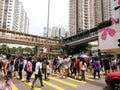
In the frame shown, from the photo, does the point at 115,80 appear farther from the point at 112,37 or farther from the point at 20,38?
the point at 20,38

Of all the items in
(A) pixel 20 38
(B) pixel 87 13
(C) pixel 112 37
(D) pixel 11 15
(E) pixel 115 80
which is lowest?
(E) pixel 115 80

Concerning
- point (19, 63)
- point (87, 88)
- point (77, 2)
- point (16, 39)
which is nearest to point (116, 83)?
point (87, 88)

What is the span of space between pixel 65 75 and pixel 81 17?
368 feet

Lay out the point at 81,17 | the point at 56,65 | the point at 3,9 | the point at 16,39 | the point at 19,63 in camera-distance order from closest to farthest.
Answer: the point at 19,63 → the point at 56,65 → the point at 16,39 → the point at 81,17 → the point at 3,9

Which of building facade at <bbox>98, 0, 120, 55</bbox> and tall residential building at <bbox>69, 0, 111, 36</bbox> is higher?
tall residential building at <bbox>69, 0, 111, 36</bbox>

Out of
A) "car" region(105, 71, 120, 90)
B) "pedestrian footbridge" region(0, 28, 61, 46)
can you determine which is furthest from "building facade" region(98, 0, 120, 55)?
"pedestrian footbridge" region(0, 28, 61, 46)

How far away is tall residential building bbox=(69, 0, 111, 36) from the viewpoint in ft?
409

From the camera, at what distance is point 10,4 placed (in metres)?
148

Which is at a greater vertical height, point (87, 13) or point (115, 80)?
point (87, 13)

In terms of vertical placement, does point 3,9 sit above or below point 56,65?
above

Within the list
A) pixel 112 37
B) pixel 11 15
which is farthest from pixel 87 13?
pixel 112 37

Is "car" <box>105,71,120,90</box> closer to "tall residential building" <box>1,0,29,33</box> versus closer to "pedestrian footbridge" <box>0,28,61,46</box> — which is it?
"pedestrian footbridge" <box>0,28,61,46</box>

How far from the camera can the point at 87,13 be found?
12606cm

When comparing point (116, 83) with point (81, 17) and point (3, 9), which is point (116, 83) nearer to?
point (81, 17)
